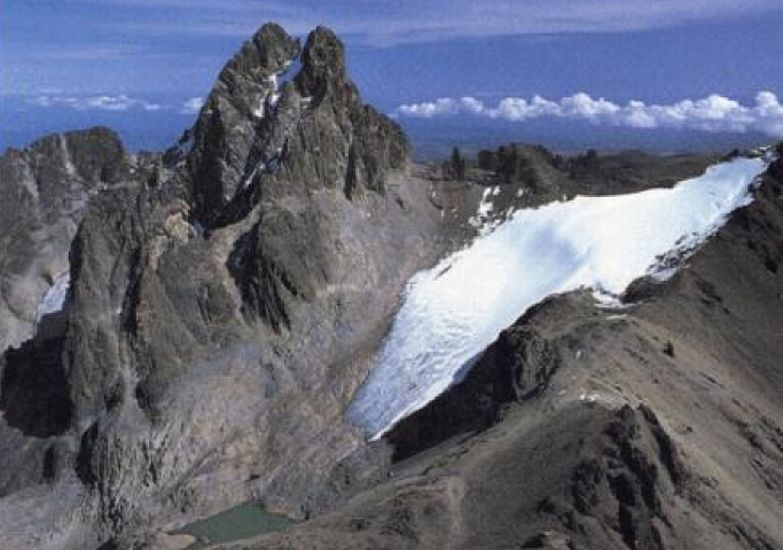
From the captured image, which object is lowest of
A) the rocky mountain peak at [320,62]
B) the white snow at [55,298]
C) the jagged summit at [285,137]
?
the white snow at [55,298]

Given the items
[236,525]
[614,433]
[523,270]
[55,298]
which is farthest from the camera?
Answer: [55,298]

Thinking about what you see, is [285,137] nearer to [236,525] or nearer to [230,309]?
[230,309]

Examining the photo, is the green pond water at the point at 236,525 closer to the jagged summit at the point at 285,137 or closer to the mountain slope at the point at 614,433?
the mountain slope at the point at 614,433

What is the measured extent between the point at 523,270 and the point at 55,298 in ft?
138

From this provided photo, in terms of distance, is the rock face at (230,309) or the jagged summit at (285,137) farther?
the jagged summit at (285,137)

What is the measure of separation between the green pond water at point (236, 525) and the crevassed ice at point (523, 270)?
8.69 meters

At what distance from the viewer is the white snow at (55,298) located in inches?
4104

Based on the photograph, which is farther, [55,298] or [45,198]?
[45,198]

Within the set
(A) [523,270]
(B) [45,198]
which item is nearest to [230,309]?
(A) [523,270]

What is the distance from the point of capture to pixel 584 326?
69312 millimetres

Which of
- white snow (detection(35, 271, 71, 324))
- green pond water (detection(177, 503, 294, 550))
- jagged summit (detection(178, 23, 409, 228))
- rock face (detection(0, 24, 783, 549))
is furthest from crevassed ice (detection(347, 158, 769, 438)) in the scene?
white snow (detection(35, 271, 71, 324))

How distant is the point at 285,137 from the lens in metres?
92.8

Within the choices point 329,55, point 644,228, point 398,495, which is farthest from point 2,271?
point 398,495

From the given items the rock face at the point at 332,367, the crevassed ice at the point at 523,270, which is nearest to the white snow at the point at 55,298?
the rock face at the point at 332,367
